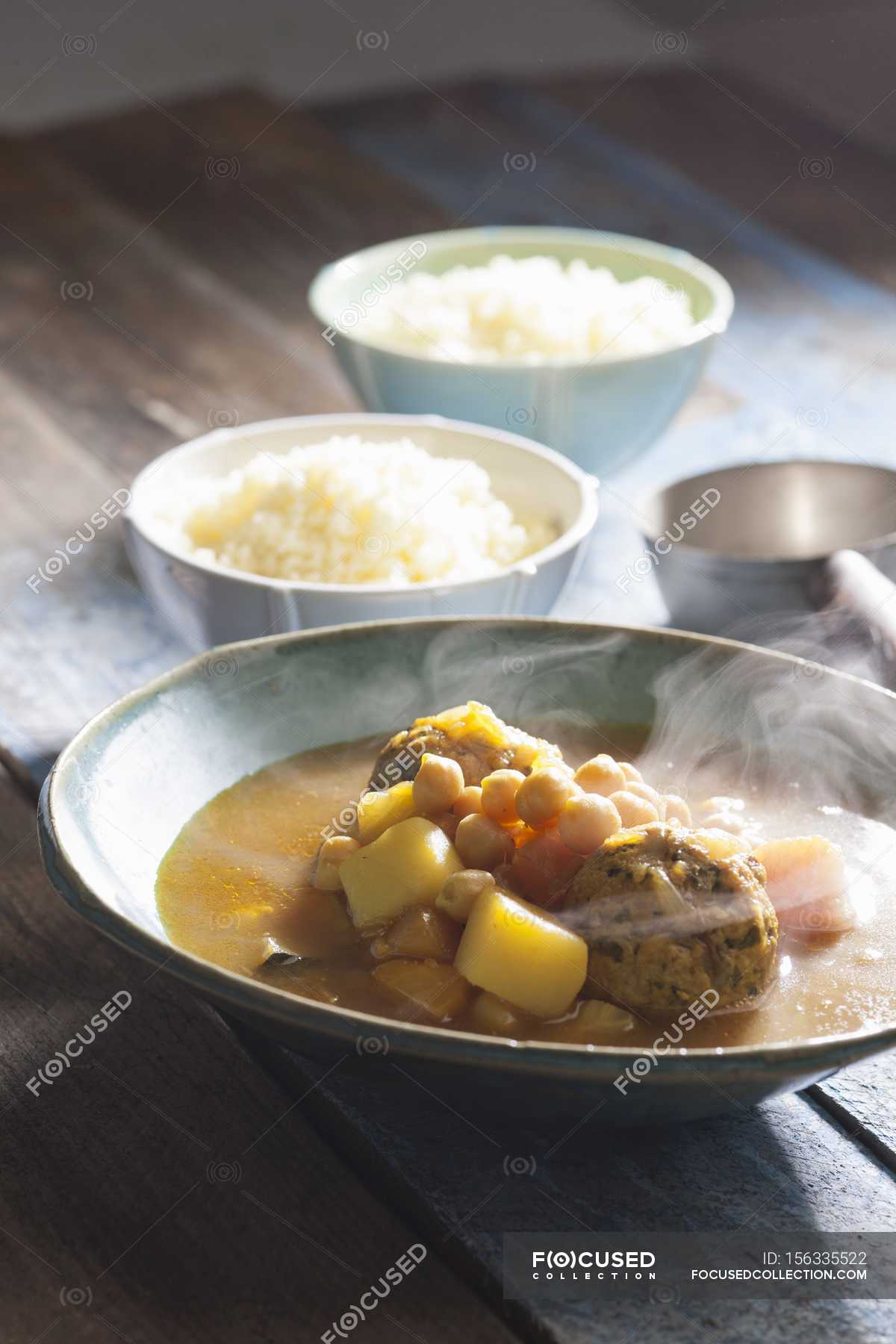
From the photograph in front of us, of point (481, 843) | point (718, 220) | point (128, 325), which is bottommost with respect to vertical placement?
point (718, 220)

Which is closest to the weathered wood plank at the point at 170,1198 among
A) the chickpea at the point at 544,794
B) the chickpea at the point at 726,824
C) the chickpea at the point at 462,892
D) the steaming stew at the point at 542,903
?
the steaming stew at the point at 542,903

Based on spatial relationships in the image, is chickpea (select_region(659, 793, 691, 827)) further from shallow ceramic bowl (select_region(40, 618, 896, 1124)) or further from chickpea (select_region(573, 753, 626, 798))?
shallow ceramic bowl (select_region(40, 618, 896, 1124))

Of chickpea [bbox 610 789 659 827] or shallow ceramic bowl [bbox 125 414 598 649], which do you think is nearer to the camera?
chickpea [bbox 610 789 659 827]

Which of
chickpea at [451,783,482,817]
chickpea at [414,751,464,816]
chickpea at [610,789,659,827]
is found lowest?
chickpea at [610,789,659,827]

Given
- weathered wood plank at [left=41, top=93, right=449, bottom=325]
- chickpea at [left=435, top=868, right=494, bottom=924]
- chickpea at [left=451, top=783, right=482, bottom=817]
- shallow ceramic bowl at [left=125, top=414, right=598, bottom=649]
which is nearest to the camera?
chickpea at [left=435, top=868, right=494, bottom=924]

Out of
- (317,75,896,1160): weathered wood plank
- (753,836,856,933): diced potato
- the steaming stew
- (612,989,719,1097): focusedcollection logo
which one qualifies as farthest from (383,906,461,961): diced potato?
(317,75,896,1160): weathered wood plank

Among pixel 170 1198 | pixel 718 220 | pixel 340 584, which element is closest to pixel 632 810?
pixel 170 1198

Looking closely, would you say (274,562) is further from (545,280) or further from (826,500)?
(545,280)

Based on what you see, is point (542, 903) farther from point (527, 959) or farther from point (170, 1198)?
point (170, 1198)
